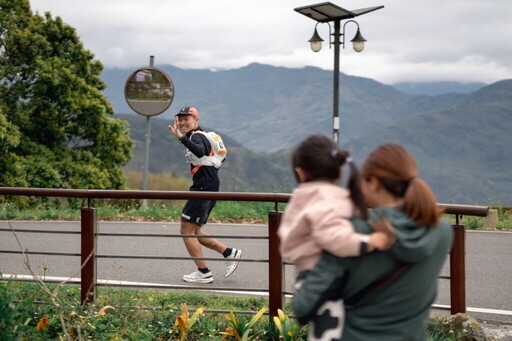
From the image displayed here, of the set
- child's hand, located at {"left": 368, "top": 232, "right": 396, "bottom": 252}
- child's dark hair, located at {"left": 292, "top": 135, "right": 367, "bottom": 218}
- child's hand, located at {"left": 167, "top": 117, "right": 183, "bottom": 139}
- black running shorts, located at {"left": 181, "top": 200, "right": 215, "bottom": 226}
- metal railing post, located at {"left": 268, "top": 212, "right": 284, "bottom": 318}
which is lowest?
metal railing post, located at {"left": 268, "top": 212, "right": 284, "bottom": 318}

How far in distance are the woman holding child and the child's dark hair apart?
0.04 meters

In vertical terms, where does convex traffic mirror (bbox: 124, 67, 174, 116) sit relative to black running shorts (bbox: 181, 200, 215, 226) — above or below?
above

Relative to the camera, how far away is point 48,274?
8.41 metres

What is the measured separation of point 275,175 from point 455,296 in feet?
614

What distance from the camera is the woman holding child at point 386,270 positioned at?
215 cm

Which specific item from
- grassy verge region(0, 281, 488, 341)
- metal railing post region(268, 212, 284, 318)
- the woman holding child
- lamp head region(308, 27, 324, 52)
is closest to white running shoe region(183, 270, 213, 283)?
grassy verge region(0, 281, 488, 341)

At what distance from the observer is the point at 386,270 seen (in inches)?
86.2

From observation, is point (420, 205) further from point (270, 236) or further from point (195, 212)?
point (195, 212)

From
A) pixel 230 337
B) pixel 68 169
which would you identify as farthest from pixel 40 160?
pixel 230 337

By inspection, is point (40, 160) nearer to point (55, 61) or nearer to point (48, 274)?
point (55, 61)

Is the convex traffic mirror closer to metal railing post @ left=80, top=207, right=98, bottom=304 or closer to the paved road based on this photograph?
the paved road

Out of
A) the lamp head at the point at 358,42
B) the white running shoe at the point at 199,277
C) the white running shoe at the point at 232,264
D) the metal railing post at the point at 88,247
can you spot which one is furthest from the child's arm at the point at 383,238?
the lamp head at the point at 358,42

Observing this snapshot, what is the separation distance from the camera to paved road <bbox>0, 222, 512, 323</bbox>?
7.95 meters

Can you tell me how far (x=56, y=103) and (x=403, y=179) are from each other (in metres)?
20.7
